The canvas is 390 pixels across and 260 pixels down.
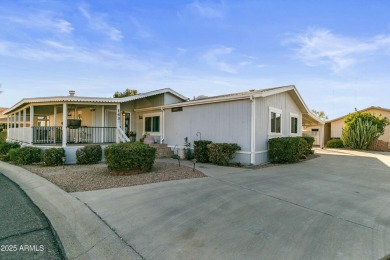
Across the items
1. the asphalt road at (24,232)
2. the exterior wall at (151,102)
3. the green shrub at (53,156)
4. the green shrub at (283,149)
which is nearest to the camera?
the asphalt road at (24,232)

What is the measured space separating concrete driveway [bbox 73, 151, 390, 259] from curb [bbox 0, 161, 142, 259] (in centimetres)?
17

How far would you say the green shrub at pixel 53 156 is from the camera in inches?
404

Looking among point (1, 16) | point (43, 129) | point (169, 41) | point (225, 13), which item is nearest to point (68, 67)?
point (43, 129)

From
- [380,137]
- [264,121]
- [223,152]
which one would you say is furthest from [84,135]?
[380,137]

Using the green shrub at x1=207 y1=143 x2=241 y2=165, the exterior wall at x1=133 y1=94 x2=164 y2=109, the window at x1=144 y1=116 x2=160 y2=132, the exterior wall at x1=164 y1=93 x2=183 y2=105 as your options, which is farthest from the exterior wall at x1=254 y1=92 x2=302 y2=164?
the window at x1=144 y1=116 x2=160 y2=132

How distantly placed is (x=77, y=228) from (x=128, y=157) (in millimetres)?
4264

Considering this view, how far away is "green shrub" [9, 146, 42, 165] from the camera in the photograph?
35.4ft

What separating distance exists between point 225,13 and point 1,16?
9.05 m

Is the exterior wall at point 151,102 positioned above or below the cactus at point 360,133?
above

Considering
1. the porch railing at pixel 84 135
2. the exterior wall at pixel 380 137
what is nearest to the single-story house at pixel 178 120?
the porch railing at pixel 84 135

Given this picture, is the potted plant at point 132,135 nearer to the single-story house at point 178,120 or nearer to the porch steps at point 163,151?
the single-story house at point 178,120

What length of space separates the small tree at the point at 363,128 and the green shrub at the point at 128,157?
68.2 ft

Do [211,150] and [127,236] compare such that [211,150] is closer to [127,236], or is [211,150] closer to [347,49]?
[127,236]

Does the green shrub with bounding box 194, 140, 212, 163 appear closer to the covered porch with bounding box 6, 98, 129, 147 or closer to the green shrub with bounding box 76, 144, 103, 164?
the covered porch with bounding box 6, 98, 129, 147
